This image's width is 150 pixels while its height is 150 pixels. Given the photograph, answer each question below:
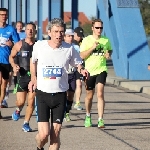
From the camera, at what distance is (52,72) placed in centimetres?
909

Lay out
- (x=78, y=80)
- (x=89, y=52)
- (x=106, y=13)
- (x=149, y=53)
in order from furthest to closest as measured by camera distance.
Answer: (x=106, y=13) → (x=149, y=53) → (x=78, y=80) → (x=89, y=52)

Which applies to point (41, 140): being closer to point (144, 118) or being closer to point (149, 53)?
point (144, 118)

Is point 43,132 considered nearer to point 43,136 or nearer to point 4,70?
point 43,136

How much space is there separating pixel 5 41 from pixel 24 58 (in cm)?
172

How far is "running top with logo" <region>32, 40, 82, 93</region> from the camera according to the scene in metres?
9.12

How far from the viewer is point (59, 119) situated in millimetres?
8992

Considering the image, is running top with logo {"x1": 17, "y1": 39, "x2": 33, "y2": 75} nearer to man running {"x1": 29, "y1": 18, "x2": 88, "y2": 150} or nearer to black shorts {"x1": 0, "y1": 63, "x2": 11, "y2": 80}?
black shorts {"x1": 0, "y1": 63, "x2": 11, "y2": 80}

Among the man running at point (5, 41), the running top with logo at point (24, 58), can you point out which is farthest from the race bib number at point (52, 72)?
the man running at point (5, 41)

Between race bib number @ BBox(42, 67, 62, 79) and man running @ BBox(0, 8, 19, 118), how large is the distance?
5.34 m

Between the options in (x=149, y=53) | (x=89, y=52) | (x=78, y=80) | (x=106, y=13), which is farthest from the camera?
(x=106, y=13)

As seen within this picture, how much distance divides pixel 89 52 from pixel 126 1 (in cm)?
1505

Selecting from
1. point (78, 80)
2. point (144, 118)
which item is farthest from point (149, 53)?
point (144, 118)

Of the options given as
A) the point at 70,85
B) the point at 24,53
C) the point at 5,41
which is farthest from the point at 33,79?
the point at 5,41

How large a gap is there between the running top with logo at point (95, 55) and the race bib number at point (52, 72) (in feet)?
13.8
